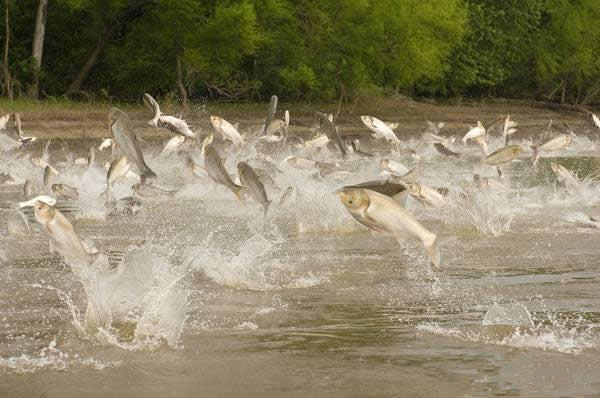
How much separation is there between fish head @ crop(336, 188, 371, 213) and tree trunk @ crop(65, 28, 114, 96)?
32.5 metres

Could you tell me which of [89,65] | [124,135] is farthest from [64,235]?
[89,65]

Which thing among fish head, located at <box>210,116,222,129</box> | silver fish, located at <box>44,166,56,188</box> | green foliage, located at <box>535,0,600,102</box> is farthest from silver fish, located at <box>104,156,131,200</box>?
green foliage, located at <box>535,0,600,102</box>

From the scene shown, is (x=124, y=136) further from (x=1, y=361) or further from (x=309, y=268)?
(x=1, y=361)

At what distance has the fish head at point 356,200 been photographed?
7.16m

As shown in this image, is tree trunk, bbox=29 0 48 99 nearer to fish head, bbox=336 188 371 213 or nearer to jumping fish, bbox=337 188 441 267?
jumping fish, bbox=337 188 441 267

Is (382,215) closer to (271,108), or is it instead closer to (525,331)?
(525,331)

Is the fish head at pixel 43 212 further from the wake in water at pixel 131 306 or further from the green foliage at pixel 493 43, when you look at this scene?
the green foliage at pixel 493 43

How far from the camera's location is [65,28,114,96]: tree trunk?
39094 mm

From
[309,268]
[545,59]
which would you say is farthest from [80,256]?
[545,59]

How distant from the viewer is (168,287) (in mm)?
8367

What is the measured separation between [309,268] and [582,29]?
45.4m

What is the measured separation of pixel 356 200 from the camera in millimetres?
7195

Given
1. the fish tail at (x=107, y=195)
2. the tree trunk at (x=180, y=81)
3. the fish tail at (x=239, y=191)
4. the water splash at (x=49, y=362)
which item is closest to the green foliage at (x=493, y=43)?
the tree trunk at (x=180, y=81)

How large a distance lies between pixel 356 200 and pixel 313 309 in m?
2.00
